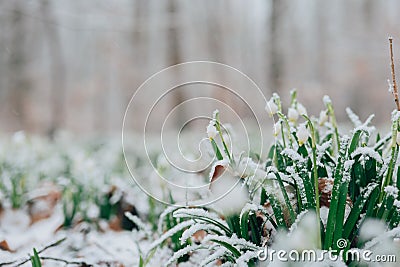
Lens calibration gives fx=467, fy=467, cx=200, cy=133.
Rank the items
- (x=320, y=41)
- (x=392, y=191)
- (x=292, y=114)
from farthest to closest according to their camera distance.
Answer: (x=320, y=41) < (x=292, y=114) < (x=392, y=191)

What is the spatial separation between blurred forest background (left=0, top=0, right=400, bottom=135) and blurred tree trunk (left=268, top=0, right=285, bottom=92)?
1cm

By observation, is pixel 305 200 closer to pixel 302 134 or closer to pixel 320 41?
pixel 302 134

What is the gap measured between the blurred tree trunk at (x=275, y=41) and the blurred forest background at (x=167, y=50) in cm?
1

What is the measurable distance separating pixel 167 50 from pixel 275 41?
143 inches

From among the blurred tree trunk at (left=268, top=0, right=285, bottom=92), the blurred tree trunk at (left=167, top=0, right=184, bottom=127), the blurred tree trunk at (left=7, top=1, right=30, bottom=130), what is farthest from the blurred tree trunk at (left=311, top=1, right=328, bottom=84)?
the blurred tree trunk at (left=7, top=1, right=30, bottom=130)

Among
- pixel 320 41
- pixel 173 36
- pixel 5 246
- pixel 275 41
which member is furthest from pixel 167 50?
pixel 5 246

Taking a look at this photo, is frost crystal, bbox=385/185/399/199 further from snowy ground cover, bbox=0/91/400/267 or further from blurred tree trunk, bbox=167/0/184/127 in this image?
blurred tree trunk, bbox=167/0/184/127

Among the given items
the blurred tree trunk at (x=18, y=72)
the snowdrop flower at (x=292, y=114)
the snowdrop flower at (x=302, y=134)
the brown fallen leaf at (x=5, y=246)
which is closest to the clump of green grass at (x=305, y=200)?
the snowdrop flower at (x=302, y=134)

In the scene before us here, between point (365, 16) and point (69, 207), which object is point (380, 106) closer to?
point (365, 16)

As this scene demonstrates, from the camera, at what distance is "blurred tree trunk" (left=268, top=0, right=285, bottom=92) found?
17.6 feet

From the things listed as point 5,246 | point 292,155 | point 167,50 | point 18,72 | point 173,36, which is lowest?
point 5,246

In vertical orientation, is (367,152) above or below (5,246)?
above

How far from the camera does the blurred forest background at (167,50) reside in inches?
293

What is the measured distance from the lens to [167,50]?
8.73 metres
